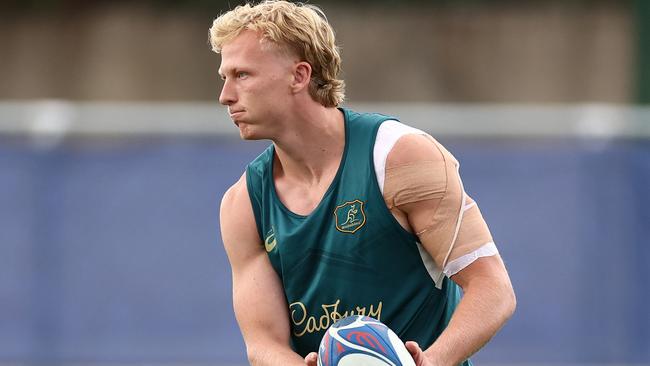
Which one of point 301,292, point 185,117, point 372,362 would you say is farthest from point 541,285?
point 372,362

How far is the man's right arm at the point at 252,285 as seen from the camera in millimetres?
4402

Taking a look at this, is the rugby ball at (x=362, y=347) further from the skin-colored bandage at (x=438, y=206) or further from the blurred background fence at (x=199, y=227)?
the blurred background fence at (x=199, y=227)

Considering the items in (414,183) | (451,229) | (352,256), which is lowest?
(352,256)

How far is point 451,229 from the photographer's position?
13.4 ft

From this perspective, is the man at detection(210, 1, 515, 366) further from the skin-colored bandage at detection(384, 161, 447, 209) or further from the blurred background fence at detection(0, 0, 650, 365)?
the blurred background fence at detection(0, 0, 650, 365)

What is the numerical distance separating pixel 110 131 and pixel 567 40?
4.83 meters

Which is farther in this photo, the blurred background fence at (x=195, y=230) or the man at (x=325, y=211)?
the blurred background fence at (x=195, y=230)

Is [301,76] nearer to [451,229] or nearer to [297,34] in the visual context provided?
[297,34]

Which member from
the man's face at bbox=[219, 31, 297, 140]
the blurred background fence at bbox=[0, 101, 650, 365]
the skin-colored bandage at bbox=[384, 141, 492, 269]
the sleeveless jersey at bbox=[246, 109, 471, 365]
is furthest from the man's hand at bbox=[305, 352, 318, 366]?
the blurred background fence at bbox=[0, 101, 650, 365]

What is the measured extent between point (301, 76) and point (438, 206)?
640mm

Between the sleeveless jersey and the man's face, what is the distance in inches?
9.8

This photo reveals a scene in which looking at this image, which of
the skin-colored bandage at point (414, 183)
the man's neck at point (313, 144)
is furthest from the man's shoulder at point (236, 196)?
the skin-colored bandage at point (414, 183)

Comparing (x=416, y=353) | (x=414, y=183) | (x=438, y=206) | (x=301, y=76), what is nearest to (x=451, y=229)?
(x=438, y=206)

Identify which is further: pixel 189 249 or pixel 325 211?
pixel 189 249
